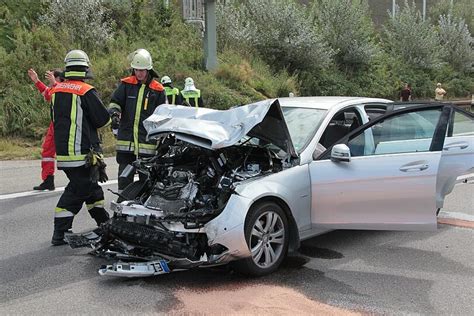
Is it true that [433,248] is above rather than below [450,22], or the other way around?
below

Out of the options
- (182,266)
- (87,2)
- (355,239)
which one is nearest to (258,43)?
(87,2)

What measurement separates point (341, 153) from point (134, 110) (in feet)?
8.39

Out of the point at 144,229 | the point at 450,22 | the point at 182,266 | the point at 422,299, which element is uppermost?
the point at 450,22

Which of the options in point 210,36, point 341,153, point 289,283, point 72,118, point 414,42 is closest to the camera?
point 289,283

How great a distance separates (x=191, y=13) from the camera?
20250 millimetres

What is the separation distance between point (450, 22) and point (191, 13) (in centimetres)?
2153

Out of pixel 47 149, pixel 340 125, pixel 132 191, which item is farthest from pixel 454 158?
pixel 47 149

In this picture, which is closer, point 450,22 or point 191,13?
point 191,13

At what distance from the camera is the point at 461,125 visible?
5.91 metres

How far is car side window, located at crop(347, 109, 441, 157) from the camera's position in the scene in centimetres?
511

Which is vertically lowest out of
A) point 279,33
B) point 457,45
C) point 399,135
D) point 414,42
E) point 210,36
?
point 399,135

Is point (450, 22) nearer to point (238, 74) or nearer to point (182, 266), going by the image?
point (238, 74)

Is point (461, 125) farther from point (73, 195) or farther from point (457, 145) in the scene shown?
point (73, 195)

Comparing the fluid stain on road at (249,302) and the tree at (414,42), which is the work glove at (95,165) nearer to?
the fluid stain on road at (249,302)
